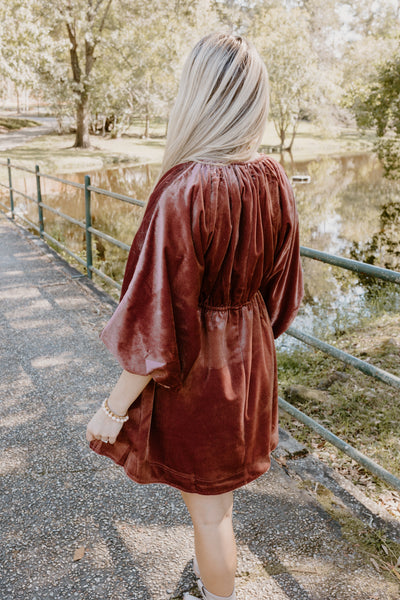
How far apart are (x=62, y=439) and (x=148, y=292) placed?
172cm

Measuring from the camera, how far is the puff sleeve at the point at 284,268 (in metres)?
1.46

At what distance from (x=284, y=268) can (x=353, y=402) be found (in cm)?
276

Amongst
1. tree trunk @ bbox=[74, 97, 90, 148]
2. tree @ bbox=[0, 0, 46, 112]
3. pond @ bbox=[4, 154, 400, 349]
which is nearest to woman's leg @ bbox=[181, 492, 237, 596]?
pond @ bbox=[4, 154, 400, 349]

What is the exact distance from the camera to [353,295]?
7637mm

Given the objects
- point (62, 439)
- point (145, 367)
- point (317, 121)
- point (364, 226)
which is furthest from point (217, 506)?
point (317, 121)

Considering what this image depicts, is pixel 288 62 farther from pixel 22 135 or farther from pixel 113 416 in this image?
pixel 113 416

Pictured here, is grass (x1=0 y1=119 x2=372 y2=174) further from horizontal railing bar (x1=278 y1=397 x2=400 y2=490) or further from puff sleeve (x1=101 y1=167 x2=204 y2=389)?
puff sleeve (x1=101 y1=167 x2=204 y2=389)

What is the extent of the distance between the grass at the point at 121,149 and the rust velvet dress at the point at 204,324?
1943 centimetres

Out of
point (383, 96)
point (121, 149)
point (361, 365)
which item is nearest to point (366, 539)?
point (361, 365)

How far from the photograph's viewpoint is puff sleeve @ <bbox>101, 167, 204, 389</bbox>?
4.23 ft

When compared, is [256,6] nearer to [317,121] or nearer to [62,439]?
[317,121]

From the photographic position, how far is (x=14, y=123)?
37250 millimetres

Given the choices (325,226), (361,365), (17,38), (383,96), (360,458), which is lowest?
(325,226)

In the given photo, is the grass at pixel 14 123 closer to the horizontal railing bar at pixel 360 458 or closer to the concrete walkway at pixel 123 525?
the concrete walkway at pixel 123 525
